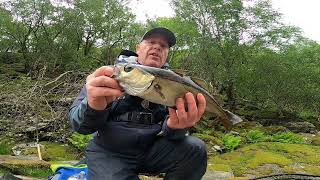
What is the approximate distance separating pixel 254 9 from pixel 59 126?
2097 centimetres

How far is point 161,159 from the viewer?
3.99 metres

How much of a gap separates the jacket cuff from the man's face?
71cm

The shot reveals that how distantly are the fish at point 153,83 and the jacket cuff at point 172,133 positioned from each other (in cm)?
70

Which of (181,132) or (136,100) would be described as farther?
(136,100)

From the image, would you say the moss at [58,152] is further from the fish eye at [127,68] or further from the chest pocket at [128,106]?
the fish eye at [127,68]

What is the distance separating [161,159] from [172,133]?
0.33 metres

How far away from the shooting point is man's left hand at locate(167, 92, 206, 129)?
304 centimetres

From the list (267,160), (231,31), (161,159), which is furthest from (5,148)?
(231,31)

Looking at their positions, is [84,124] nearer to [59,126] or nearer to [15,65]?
[59,126]

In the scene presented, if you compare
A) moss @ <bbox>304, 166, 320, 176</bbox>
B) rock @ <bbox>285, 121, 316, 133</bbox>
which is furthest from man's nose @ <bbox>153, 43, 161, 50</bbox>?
rock @ <bbox>285, 121, 316, 133</bbox>

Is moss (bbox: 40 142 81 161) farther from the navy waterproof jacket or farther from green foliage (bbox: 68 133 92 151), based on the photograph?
the navy waterproof jacket

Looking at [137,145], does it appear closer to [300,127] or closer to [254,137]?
[254,137]

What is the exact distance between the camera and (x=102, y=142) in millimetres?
3971

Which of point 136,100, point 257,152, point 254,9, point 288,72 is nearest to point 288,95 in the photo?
point 288,72
